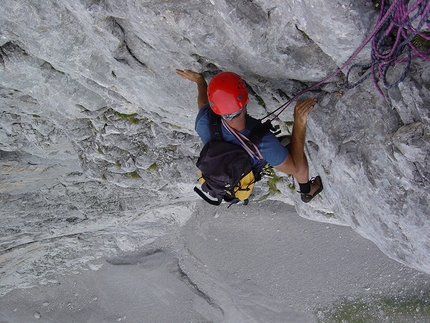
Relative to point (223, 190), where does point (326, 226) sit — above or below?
below

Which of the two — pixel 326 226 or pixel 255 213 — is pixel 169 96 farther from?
pixel 326 226

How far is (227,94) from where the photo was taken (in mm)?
5082

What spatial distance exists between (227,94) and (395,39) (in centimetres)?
225

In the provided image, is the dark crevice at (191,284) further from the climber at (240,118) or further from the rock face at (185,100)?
the climber at (240,118)

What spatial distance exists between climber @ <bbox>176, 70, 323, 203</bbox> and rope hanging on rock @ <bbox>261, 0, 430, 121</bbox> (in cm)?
118

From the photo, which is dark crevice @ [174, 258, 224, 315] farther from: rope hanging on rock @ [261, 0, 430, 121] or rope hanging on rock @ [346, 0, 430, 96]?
rope hanging on rock @ [346, 0, 430, 96]

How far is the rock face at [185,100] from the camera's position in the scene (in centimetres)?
464

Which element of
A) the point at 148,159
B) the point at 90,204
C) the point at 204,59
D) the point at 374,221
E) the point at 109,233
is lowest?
the point at 109,233

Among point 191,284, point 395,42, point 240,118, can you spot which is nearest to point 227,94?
point 240,118

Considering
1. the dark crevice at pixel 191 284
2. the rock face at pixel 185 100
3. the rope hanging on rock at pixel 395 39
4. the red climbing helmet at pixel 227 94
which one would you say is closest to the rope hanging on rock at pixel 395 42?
the rope hanging on rock at pixel 395 39

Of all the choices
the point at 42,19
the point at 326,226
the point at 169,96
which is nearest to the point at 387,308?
the point at 326,226

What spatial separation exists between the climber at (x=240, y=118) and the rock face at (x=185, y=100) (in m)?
0.22

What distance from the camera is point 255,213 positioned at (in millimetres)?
12547

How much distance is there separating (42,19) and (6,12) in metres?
0.56
